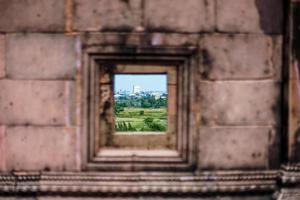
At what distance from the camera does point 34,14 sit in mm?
3904

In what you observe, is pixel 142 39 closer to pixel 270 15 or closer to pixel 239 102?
pixel 239 102

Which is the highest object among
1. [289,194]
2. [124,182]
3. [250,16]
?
[250,16]

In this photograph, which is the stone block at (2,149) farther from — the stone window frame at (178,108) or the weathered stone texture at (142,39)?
the weathered stone texture at (142,39)

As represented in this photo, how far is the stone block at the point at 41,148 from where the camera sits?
156 inches

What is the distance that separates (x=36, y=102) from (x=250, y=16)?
205 centimetres

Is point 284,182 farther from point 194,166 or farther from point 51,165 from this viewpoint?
point 51,165

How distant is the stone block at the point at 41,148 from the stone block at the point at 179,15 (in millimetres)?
1212

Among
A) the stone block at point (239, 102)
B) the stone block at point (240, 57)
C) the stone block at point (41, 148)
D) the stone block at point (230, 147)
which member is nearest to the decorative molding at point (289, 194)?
the stone block at point (230, 147)

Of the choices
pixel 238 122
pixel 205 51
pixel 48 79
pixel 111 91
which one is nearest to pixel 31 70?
pixel 48 79

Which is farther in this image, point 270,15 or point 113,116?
point 113,116

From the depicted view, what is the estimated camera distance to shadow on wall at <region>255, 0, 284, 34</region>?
3982 mm

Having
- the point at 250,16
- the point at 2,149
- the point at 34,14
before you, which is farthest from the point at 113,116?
the point at 250,16

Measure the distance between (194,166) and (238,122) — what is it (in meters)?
0.56

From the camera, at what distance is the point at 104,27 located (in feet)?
12.8
